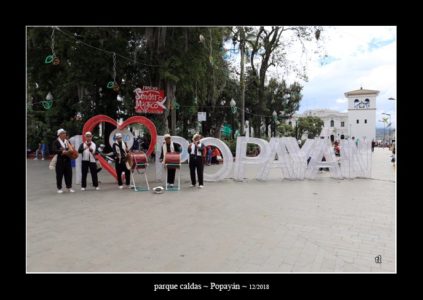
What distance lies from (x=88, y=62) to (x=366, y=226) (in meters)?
14.3

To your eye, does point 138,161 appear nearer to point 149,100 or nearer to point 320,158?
point 149,100

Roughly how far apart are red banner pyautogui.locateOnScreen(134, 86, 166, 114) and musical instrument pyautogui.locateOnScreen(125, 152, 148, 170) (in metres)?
6.05

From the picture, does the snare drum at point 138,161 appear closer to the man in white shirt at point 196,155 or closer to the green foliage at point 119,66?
the man in white shirt at point 196,155

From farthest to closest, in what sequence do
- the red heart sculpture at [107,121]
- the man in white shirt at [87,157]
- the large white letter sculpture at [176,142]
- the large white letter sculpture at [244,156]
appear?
the large white letter sculpture at [244,156]
the large white letter sculpture at [176,142]
the red heart sculpture at [107,121]
the man in white shirt at [87,157]

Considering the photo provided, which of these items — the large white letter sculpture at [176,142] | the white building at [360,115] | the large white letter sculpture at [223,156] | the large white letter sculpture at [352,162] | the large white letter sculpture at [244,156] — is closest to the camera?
the large white letter sculpture at [176,142]

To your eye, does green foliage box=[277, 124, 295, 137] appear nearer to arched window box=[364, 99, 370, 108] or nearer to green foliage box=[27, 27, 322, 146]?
green foliage box=[27, 27, 322, 146]

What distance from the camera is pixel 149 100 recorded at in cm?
1600

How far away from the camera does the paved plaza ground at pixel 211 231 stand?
167 inches

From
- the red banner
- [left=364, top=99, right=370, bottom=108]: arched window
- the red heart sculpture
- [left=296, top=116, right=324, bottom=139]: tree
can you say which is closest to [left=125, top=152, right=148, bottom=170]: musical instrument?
the red heart sculpture

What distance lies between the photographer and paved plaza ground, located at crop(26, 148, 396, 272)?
425 cm

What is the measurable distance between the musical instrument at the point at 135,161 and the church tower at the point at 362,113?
3221 inches

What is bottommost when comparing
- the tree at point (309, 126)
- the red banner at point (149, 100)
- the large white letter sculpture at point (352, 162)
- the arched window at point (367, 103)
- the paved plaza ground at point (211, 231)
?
the paved plaza ground at point (211, 231)

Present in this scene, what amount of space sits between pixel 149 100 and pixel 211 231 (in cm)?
1157

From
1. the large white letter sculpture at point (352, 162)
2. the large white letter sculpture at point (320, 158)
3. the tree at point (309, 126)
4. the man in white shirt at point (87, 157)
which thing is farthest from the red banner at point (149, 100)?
the tree at point (309, 126)
